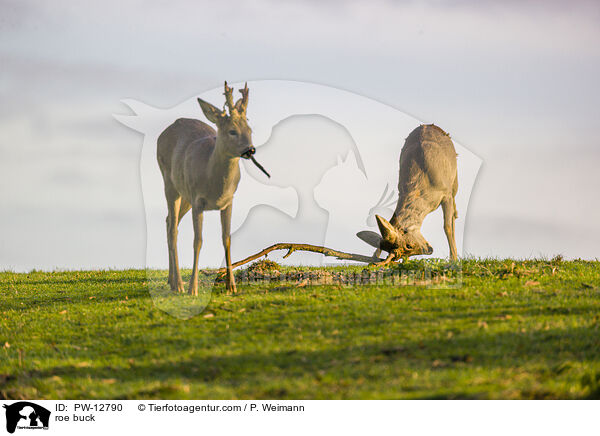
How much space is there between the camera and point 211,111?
1109 cm

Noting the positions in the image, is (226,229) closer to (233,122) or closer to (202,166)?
(202,166)

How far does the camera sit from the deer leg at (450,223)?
15188 millimetres

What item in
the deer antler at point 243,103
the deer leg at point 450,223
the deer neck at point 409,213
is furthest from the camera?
the deer leg at point 450,223

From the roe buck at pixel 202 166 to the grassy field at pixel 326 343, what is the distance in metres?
1.41

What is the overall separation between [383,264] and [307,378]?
6.22 metres

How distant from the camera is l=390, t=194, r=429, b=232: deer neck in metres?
13.4

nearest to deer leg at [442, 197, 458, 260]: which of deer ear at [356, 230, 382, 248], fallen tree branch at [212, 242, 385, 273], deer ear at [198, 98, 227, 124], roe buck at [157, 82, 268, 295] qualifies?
fallen tree branch at [212, 242, 385, 273]

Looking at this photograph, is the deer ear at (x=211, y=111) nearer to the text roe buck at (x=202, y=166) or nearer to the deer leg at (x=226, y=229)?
the text roe buck at (x=202, y=166)

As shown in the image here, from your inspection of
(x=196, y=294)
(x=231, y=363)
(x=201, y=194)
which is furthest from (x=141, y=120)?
(x=231, y=363)

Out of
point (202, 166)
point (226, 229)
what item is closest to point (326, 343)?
point (226, 229)

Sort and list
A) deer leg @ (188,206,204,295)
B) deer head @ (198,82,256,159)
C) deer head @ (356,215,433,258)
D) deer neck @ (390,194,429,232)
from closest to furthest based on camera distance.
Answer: deer head @ (198,82,256,159)
deer leg @ (188,206,204,295)
deer head @ (356,215,433,258)
deer neck @ (390,194,429,232)
